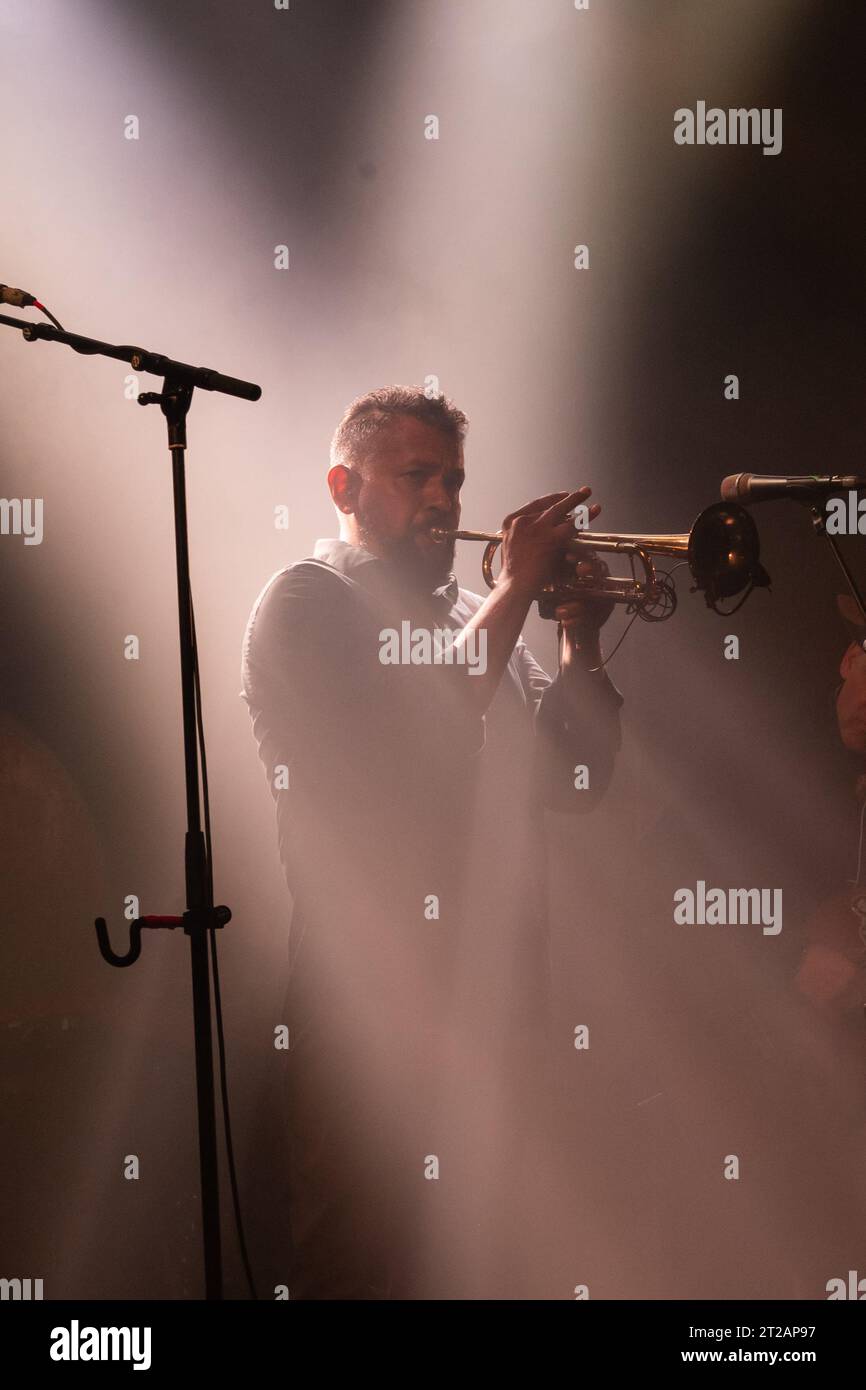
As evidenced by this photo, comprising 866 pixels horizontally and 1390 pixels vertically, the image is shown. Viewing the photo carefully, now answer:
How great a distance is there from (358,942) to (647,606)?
1.13 m

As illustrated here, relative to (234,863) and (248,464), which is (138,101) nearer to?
(248,464)

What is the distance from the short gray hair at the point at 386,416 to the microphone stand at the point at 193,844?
2.98 ft

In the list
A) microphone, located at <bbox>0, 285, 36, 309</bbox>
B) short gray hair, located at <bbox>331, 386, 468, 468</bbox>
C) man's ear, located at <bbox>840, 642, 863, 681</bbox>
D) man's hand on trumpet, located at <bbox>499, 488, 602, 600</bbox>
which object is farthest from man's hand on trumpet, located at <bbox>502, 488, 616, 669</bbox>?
microphone, located at <bbox>0, 285, 36, 309</bbox>

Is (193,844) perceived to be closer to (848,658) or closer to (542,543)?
(542,543)

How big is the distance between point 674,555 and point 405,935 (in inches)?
43.4

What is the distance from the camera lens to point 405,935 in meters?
2.60

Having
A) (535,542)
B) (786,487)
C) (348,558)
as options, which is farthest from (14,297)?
(786,487)

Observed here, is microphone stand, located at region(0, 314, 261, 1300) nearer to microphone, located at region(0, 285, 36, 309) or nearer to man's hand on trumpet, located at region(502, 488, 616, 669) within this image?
microphone, located at region(0, 285, 36, 309)

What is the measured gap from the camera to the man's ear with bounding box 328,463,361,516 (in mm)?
2838

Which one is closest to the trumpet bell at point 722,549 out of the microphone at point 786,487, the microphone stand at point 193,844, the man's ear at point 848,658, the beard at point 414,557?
the microphone at point 786,487

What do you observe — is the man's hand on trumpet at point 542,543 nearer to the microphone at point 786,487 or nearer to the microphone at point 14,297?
the microphone at point 786,487

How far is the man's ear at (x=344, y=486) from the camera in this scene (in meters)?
2.84

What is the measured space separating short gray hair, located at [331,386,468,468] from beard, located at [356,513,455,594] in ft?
0.66

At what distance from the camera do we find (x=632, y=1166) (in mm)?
2787
